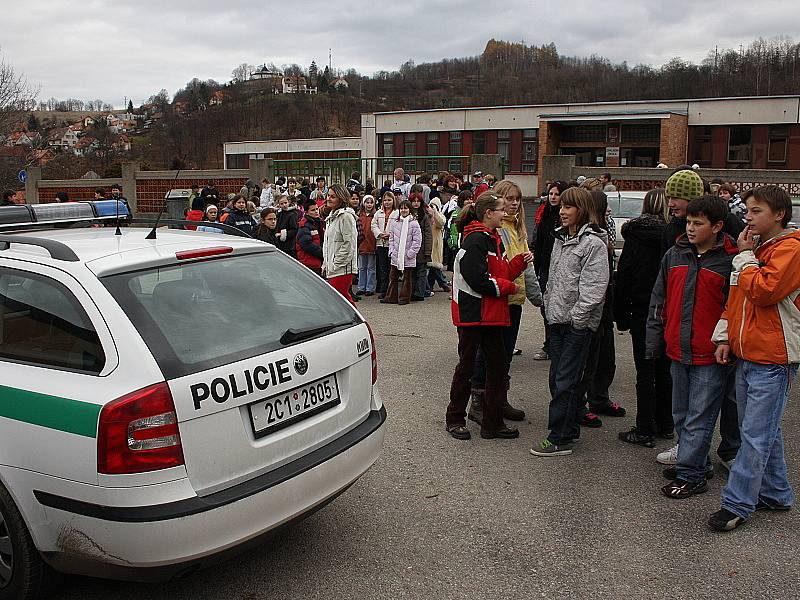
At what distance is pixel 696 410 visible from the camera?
4.62 meters

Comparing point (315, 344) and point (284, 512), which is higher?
point (315, 344)

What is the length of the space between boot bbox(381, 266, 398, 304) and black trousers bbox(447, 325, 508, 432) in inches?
246

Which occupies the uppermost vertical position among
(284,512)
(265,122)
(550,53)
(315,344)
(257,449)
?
(550,53)

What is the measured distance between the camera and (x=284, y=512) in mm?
3414

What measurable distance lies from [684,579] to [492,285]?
2318mm

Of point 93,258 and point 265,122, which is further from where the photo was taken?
point 265,122

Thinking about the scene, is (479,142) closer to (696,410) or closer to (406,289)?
(406,289)

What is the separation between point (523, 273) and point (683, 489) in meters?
2.27

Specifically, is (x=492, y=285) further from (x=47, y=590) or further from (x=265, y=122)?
(x=265, y=122)

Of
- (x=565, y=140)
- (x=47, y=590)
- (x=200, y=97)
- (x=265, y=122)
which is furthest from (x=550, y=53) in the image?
(x=47, y=590)

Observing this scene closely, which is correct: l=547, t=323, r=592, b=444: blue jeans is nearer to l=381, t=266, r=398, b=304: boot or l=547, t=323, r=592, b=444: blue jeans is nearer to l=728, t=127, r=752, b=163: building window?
l=381, t=266, r=398, b=304: boot

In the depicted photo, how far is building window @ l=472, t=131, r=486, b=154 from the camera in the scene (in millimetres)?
50844

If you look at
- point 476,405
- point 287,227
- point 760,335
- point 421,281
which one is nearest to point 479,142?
point 421,281

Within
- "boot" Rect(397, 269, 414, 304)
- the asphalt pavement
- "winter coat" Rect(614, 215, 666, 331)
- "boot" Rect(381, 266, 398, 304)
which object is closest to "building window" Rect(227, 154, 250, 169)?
"boot" Rect(381, 266, 398, 304)
